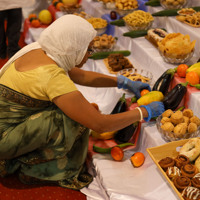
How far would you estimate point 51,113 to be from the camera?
1.85 meters

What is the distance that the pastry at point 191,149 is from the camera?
1.64 metres

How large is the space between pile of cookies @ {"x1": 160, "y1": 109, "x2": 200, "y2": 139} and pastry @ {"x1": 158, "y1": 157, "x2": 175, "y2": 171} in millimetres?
221

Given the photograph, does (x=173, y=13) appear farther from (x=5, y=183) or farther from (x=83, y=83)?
(x=5, y=183)

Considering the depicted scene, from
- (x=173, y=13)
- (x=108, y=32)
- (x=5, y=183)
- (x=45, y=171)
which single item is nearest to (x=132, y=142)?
(x=45, y=171)

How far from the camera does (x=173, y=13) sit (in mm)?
3072

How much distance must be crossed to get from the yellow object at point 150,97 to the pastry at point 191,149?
49 cm

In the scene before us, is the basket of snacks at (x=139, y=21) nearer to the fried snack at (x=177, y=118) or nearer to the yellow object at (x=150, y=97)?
the yellow object at (x=150, y=97)

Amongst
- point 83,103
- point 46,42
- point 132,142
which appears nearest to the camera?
point 83,103

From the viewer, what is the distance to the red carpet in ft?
6.29

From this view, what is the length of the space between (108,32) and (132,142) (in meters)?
1.95

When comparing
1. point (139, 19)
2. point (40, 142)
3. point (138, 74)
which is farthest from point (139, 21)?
point (40, 142)

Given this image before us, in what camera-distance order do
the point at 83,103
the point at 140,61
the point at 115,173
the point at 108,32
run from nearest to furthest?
the point at 83,103, the point at 115,173, the point at 140,61, the point at 108,32

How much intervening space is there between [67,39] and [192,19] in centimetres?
158

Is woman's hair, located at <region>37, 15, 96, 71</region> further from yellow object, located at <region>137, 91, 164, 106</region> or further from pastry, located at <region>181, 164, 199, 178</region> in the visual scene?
pastry, located at <region>181, 164, 199, 178</region>
